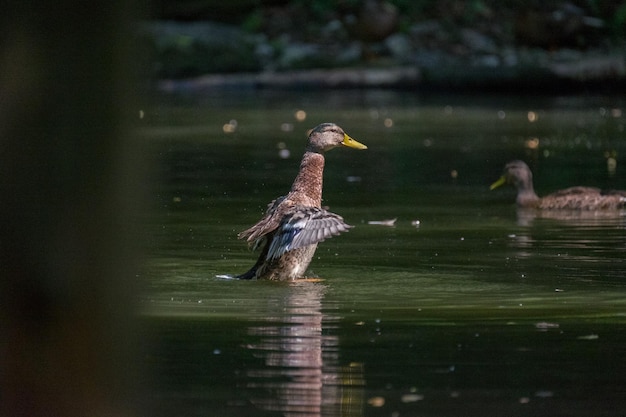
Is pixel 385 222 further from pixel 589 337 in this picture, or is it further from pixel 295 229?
pixel 589 337

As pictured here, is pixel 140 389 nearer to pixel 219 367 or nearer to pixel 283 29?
pixel 219 367

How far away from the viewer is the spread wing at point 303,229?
10828 mm

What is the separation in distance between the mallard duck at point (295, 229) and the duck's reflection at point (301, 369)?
1072 mm

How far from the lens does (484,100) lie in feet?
108

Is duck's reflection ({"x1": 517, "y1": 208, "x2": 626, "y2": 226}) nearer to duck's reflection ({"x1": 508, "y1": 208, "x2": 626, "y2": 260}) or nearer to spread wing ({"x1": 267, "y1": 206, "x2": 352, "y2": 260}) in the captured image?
duck's reflection ({"x1": 508, "y1": 208, "x2": 626, "y2": 260})

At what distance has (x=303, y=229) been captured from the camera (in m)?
10.9

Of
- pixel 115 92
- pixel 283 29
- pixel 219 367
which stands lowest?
pixel 219 367

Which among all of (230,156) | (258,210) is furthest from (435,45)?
(258,210)

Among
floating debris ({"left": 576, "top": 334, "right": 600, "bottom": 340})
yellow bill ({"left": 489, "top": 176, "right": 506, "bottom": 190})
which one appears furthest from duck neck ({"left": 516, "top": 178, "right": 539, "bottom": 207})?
floating debris ({"left": 576, "top": 334, "right": 600, "bottom": 340})

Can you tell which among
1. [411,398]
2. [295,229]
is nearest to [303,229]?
[295,229]

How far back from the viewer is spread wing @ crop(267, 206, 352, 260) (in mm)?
10828

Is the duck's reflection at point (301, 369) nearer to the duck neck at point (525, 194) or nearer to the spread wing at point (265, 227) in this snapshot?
the spread wing at point (265, 227)

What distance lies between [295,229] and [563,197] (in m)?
5.59

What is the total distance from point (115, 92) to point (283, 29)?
1398 inches
